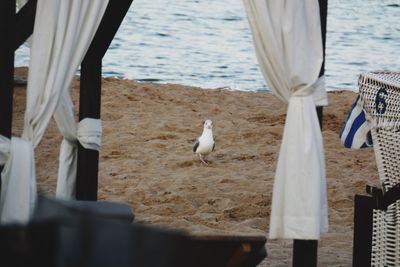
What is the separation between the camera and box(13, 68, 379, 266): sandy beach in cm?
659

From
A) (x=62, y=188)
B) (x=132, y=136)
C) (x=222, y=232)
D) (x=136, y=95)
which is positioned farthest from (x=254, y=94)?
(x=62, y=188)

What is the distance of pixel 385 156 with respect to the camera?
15.2ft

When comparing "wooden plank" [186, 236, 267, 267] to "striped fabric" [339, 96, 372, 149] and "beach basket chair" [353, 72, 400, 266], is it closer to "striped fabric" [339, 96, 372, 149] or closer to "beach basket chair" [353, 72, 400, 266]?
"beach basket chair" [353, 72, 400, 266]

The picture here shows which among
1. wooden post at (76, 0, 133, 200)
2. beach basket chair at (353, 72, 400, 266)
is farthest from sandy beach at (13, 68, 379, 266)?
beach basket chair at (353, 72, 400, 266)

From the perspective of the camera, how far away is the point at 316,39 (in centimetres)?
462

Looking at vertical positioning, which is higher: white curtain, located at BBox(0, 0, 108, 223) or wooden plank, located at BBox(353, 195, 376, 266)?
white curtain, located at BBox(0, 0, 108, 223)

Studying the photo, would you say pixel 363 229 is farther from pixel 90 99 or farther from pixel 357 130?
pixel 90 99

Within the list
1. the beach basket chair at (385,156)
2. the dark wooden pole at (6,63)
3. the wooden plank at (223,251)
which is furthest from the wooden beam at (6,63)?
the beach basket chair at (385,156)

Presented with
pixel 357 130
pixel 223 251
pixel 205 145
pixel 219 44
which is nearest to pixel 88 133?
pixel 357 130

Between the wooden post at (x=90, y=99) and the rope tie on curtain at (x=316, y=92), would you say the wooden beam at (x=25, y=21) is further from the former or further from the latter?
the rope tie on curtain at (x=316, y=92)

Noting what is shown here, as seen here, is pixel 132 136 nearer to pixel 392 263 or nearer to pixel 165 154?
pixel 165 154

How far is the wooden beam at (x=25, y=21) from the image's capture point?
14.6 feet

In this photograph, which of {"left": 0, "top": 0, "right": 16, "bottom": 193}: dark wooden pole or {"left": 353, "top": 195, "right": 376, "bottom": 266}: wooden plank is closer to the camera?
{"left": 0, "top": 0, "right": 16, "bottom": 193}: dark wooden pole

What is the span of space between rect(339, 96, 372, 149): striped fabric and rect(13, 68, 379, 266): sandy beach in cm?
97
